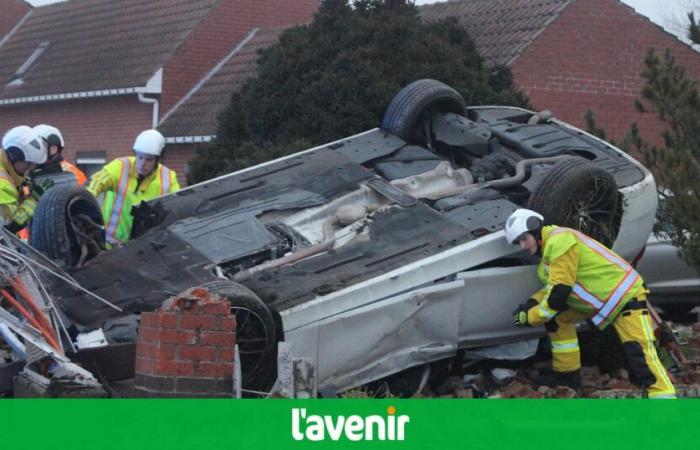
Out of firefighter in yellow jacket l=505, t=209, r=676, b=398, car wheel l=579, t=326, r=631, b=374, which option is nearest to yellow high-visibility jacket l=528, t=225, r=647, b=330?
firefighter in yellow jacket l=505, t=209, r=676, b=398

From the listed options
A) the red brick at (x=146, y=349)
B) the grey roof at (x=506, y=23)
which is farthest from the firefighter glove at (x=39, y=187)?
the grey roof at (x=506, y=23)

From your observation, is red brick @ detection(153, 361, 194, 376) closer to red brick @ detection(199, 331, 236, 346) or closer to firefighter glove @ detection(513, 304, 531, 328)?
red brick @ detection(199, 331, 236, 346)

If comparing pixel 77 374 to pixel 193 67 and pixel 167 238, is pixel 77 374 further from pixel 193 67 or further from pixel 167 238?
pixel 193 67

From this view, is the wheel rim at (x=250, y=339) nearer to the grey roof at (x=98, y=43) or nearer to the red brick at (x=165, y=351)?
the red brick at (x=165, y=351)

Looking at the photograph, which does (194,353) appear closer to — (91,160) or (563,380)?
(563,380)

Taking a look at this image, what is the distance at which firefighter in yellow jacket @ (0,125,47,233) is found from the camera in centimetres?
818

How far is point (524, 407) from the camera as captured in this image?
217 inches

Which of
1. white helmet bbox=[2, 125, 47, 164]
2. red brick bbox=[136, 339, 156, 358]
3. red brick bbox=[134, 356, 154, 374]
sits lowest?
red brick bbox=[134, 356, 154, 374]

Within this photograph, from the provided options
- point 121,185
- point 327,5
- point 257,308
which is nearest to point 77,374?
point 257,308

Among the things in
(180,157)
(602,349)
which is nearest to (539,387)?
Result: (602,349)

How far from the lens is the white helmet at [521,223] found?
23.6ft

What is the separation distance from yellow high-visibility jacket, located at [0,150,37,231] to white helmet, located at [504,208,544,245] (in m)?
3.39

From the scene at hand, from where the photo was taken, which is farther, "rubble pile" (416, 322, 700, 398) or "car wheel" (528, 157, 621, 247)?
"car wheel" (528, 157, 621, 247)

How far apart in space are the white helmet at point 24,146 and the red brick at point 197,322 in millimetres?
3606
